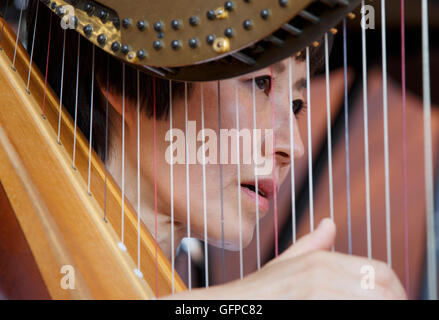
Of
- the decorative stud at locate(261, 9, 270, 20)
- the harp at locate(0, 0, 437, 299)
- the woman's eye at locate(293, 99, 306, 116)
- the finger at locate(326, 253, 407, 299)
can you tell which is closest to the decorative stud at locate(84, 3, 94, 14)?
the harp at locate(0, 0, 437, 299)

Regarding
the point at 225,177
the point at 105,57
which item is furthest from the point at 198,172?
the point at 105,57

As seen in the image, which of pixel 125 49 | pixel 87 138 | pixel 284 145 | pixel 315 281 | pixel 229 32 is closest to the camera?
pixel 315 281

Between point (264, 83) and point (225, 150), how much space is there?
0.17 meters

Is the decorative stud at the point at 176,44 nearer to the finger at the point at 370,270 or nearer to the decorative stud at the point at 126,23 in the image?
the decorative stud at the point at 126,23

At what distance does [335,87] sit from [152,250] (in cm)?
85

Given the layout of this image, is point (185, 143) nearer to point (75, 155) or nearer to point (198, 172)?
point (198, 172)

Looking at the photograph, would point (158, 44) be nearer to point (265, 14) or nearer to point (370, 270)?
point (265, 14)

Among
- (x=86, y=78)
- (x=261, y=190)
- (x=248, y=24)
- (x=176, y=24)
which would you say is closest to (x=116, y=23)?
(x=176, y=24)

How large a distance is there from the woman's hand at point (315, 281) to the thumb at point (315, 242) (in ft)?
0.04

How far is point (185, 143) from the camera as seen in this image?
4.35 ft

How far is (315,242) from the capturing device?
0.84 meters

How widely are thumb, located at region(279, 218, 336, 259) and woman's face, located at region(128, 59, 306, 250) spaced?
1.43ft

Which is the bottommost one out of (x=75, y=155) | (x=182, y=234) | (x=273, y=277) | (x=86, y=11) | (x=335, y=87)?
(x=182, y=234)

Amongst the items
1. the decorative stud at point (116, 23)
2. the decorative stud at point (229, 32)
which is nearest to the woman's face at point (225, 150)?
the decorative stud at point (116, 23)
